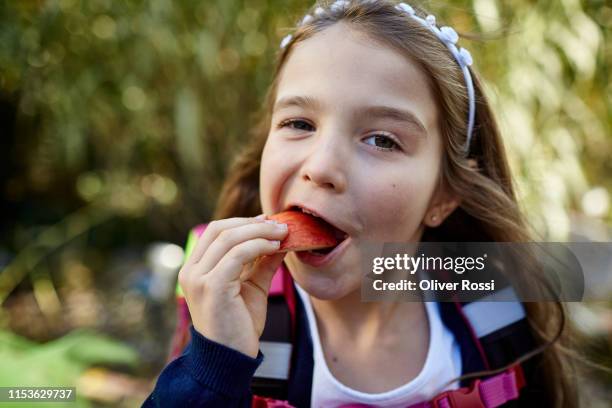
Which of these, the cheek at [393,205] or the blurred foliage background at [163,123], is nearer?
the cheek at [393,205]

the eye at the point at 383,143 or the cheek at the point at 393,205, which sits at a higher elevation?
the eye at the point at 383,143

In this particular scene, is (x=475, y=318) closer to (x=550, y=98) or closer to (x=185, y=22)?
(x=550, y=98)

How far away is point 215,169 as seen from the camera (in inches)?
110

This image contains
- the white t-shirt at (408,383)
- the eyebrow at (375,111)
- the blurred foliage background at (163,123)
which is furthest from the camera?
the blurred foliage background at (163,123)

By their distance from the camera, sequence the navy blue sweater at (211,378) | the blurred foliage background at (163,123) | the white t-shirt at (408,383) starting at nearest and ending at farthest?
the navy blue sweater at (211,378), the white t-shirt at (408,383), the blurred foliage background at (163,123)

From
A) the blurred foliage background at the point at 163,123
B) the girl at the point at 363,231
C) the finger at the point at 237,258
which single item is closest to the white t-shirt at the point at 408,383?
the girl at the point at 363,231

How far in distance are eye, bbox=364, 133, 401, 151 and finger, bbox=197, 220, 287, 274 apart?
24cm

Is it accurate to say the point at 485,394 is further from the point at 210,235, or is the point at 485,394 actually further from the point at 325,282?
the point at 210,235

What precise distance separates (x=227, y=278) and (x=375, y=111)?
38cm

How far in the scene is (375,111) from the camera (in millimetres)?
977

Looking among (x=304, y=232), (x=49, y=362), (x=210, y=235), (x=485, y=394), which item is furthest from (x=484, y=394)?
(x=49, y=362)

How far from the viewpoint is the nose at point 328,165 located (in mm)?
940

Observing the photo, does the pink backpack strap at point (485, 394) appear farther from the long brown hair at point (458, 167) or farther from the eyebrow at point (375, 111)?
the eyebrow at point (375, 111)

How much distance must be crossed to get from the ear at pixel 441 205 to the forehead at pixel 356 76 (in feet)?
0.59
